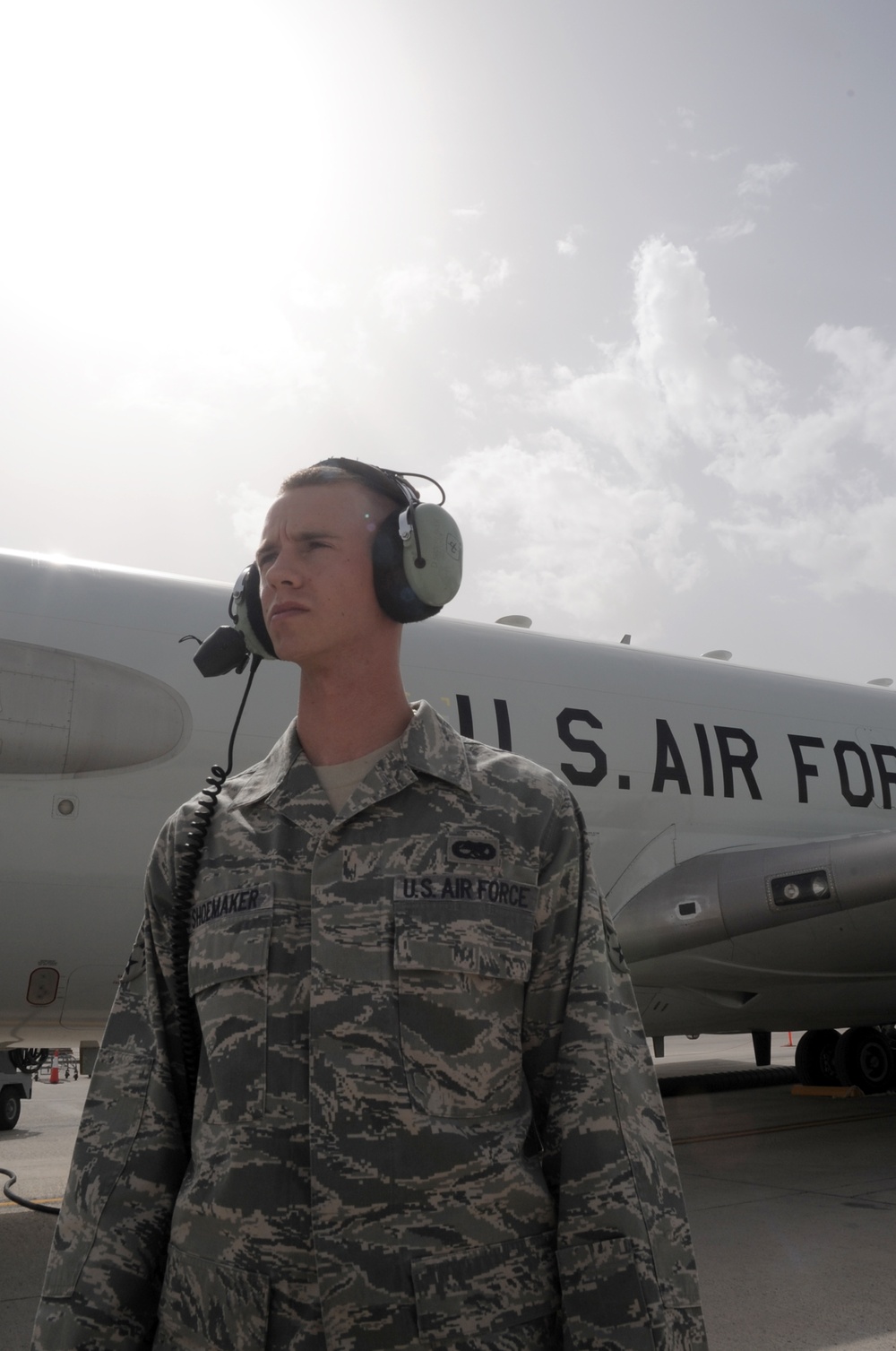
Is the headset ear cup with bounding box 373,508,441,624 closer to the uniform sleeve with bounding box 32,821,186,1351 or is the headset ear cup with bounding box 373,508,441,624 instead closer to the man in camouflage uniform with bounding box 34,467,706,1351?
the man in camouflage uniform with bounding box 34,467,706,1351

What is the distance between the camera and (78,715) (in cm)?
580

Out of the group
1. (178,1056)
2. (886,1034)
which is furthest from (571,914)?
(886,1034)

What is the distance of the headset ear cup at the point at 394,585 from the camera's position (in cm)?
208

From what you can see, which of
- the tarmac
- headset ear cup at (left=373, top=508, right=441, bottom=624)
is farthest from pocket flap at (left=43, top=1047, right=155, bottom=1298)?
the tarmac

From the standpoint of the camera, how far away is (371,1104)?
1.69m

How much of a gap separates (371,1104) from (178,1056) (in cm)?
49

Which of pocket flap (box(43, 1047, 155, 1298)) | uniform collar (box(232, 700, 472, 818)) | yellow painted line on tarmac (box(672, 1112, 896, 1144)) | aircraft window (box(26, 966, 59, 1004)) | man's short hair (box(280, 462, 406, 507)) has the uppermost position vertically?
man's short hair (box(280, 462, 406, 507))

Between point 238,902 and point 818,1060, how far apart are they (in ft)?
46.6

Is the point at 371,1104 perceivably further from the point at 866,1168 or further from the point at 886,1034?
the point at 886,1034

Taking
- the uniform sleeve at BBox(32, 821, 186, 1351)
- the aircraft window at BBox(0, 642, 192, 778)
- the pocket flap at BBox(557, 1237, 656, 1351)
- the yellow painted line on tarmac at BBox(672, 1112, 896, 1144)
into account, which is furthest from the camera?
the yellow painted line on tarmac at BBox(672, 1112, 896, 1144)


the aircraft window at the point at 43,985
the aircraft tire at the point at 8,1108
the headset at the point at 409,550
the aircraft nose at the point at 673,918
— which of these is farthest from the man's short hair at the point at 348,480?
the aircraft tire at the point at 8,1108

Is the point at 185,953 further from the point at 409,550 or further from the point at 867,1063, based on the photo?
the point at 867,1063

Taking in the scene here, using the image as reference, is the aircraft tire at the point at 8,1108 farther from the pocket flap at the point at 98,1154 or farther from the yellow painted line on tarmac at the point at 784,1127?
the pocket flap at the point at 98,1154

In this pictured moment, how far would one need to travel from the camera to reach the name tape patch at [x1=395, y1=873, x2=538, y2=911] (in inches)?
72.0
